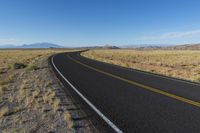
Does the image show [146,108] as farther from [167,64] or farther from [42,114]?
[167,64]

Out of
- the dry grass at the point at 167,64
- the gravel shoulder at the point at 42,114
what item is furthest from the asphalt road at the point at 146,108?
the dry grass at the point at 167,64

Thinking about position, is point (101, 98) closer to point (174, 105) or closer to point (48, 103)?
point (48, 103)

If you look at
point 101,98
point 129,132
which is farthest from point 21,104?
point 129,132

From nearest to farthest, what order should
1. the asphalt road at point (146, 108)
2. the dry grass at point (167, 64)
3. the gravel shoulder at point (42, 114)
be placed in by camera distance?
the asphalt road at point (146, 108), the gravel shoulder at point (42, 114), the dry grass at point (167, 64)

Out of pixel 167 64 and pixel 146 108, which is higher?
pixel 146 108

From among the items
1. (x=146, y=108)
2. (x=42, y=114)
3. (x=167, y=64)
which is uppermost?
(x=146, y=108)

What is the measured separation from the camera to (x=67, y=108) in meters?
8.01

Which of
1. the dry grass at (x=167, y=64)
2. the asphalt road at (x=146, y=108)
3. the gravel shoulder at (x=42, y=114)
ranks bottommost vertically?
the dry grass at (x=167, y=64)

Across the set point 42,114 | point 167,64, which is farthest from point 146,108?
point 167,64

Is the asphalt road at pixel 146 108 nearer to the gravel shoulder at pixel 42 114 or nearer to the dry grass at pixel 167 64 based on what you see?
the gravel shoulder at pixel 42 114

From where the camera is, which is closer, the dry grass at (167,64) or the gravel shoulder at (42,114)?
the gravel shoulder at (42,114)

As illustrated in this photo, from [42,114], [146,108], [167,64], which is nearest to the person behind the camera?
[146,108]

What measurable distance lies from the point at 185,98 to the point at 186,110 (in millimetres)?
1753

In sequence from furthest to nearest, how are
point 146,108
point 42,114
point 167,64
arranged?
point 167,64 → point 42,114 → point 146,108
